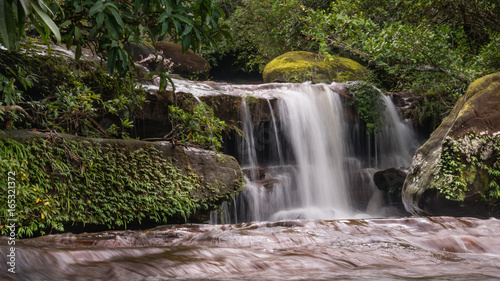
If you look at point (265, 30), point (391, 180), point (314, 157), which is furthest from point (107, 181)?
point (265, 30)

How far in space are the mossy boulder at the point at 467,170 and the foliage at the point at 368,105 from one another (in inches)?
133

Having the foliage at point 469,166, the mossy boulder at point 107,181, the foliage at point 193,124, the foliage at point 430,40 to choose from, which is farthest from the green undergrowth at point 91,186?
the foliage at point 430,40

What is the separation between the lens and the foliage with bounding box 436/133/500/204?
654 centimetres

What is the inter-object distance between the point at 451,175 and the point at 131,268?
595 centimetres

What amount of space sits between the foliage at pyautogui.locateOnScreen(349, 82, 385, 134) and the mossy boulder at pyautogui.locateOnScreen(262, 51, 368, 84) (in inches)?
93.2

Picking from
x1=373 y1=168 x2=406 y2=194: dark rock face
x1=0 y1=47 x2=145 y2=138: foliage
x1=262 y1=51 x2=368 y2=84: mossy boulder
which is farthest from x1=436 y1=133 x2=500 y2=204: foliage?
x1=262 y1=51 x2=368 y2=84: mossy boulder

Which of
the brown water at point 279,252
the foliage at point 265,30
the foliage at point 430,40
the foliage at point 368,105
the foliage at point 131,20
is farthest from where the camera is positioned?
the foliage at point 265,30

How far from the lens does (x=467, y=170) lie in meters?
6.66

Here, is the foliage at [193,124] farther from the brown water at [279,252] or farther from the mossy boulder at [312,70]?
the mossy boulder at [312,70]

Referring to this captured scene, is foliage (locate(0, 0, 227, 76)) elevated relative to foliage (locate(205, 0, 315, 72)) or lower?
lower

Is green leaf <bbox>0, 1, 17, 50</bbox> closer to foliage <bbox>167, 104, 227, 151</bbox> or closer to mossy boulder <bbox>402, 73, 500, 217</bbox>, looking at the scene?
foliage <bbox>167, 104, 227, 151</bbox>

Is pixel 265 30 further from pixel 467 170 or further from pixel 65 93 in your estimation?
pixel 65 93

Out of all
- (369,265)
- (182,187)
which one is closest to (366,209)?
(182,187)

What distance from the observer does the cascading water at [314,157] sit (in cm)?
804
